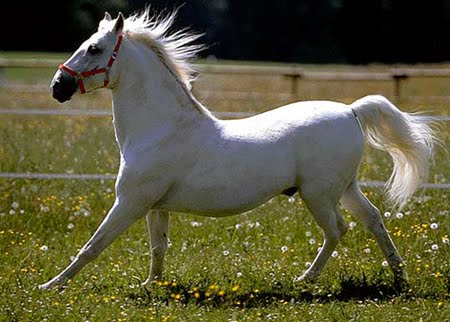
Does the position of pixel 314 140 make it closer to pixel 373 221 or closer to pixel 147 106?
pixel 373 221

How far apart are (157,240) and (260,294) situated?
908mm

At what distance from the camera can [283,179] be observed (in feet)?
24.0

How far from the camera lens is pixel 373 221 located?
767 centimetres

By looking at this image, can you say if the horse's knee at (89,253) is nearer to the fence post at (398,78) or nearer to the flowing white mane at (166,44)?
the flowing white mane at (166,44)

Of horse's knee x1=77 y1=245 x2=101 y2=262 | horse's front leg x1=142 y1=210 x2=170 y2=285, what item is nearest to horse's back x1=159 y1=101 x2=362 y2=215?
horse's front leg x1=142 y1=210 x2=170 y2=285

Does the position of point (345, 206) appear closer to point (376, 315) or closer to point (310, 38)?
point (376, 315)

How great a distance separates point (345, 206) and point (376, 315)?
1.53 meters

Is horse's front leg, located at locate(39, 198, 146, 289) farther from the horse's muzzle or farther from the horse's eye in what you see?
the horse's eye

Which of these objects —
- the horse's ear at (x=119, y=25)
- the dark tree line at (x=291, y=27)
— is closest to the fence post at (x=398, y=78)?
the dark tree line at (x=291, y=27)

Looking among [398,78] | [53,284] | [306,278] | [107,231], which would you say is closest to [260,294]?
[306,278]

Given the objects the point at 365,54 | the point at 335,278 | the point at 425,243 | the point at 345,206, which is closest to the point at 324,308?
the point at 335,278

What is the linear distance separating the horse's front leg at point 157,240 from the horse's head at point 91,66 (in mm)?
1026

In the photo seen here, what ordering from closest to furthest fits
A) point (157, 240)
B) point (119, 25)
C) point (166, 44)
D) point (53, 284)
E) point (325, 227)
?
point (53, 284) → point (119, 25) → point (166, 44) → point (325, 227) → point (157, 240)

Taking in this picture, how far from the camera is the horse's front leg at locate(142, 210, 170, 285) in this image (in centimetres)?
758
